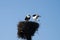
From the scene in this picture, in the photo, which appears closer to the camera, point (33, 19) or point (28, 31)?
point (28, 31)

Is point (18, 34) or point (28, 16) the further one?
point (28, 16)

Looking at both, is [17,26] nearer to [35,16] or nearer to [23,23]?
[23,23]

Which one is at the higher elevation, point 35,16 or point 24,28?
point 35,16

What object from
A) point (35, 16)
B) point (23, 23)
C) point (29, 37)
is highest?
point (35, 16)

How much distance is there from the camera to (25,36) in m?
16.6

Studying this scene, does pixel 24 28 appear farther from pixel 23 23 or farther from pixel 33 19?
pixel 33 19

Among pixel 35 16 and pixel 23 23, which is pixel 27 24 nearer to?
pixel 23 23

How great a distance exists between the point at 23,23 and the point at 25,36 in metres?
1.09

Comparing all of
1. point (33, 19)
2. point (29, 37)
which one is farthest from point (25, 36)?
point (33, 19)

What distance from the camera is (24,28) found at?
1631 cm

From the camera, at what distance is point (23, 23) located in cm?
1659

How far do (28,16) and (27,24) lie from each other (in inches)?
69.6

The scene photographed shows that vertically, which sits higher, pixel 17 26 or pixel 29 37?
pixel 17 26

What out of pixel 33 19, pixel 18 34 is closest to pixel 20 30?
pixel 18 34
